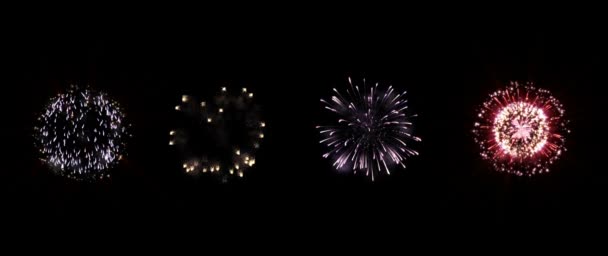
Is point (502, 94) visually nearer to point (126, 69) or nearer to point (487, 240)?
point (487, 240)

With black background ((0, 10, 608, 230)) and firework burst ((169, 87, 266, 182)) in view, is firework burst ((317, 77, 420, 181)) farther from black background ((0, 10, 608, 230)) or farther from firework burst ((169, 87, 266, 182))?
firework burst ((169, 87, 266, 182))

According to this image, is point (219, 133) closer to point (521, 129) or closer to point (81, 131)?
point (81, 131)

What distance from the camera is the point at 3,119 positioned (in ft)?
14.6

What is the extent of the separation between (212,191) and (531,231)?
11.8ft

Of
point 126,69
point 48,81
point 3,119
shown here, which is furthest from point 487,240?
point 3,119

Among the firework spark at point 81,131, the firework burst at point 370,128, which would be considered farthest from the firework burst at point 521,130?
the firework spark at point 81,131

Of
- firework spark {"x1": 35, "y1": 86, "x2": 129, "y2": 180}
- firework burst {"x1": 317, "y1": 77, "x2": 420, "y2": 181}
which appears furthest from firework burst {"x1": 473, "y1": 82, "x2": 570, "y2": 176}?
firework spark {"x1": 35, "y1": 86, "x2": 129, "y2": 180}

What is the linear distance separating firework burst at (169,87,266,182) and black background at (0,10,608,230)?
0.34 metres

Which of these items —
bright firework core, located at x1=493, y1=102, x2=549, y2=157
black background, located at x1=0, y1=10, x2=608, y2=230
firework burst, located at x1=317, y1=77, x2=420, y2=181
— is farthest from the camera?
black background, located at x1=0, y1=10, x2=608, y2=230

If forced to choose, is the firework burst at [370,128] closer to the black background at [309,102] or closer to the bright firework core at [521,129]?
the black background at [309,102]

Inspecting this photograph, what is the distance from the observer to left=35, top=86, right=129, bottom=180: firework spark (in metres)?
3.63

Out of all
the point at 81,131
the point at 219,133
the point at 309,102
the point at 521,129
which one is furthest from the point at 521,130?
the point at 81,131

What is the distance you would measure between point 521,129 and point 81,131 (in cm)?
426

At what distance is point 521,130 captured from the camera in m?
3.39
